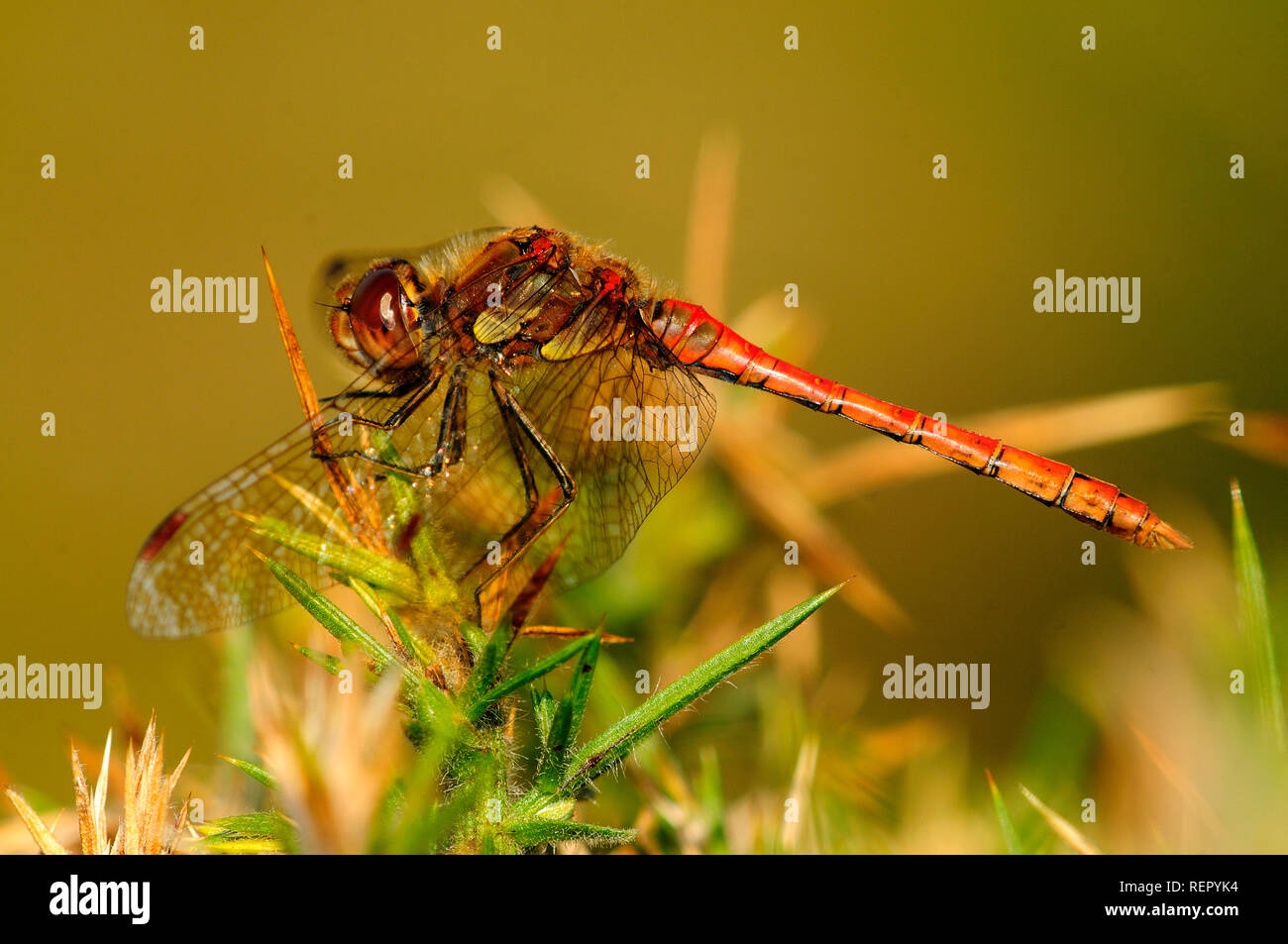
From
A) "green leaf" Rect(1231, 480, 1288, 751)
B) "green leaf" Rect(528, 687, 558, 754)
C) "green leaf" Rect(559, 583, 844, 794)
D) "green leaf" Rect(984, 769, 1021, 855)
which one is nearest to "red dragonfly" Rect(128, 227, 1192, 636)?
"green leaf" Rect(528, 687, 558, 754)

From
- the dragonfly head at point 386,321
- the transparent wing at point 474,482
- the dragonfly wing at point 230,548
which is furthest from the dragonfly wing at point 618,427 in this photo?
the dragonfly wing at point 230,548

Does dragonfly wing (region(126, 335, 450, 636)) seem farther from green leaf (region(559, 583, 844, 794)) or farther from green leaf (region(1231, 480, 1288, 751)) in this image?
green leaf (region(1231, 480, 1288, 751))

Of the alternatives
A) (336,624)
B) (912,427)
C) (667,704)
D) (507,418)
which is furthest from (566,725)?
(912,427)

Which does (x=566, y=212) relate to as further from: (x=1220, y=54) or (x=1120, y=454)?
(x=1220, y=54)

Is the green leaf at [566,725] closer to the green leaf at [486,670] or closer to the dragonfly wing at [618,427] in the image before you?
the green leaf at [486,670]

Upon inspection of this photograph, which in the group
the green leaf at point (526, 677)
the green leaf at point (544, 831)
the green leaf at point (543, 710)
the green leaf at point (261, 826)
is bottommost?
the green leaf at point (544, 831)
